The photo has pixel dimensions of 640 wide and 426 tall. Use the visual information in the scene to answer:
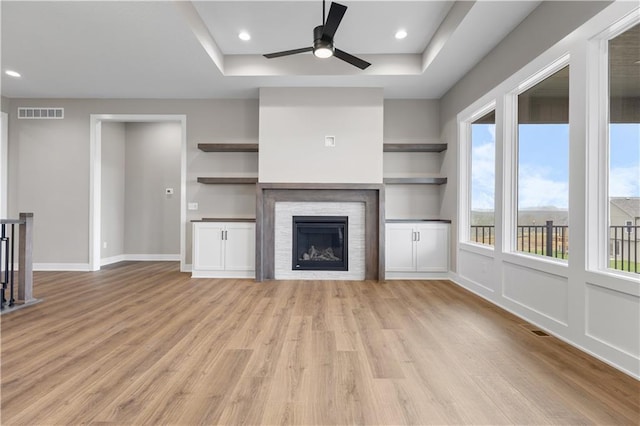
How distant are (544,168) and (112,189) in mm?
7160

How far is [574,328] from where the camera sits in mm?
2445

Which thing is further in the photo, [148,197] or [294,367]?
[148,197]

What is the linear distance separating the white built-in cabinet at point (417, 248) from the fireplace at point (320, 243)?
71cm

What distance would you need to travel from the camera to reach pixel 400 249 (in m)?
4.96

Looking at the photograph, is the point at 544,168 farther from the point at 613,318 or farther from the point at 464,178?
the point at 464,178

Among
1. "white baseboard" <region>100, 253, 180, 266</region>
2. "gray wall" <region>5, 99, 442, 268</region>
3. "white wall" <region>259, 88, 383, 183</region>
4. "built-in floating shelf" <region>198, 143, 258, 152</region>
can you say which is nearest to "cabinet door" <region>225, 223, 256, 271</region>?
"gray wall" <region>5, 99, 442, 268</region>

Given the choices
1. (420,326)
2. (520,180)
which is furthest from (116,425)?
(520,180)

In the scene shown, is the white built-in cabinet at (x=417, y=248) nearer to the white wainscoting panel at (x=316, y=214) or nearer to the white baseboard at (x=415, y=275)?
the white baseboard at (x=415, y=275)

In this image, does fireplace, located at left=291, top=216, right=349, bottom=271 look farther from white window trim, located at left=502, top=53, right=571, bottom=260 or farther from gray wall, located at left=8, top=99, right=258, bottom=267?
white window trim, located at left=502, top=53, right=571, bottom=260

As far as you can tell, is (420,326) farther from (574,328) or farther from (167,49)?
(167,49)

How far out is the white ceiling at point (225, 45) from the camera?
3113 millimetres

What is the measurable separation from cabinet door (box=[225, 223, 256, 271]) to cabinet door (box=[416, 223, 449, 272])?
2.62 metres

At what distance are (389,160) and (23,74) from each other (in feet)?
18.4

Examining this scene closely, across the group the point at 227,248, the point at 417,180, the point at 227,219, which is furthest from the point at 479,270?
the point at 227,219
